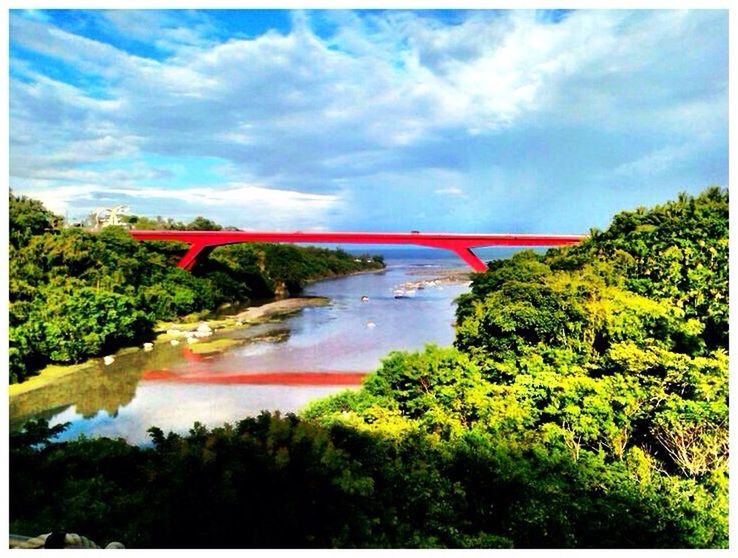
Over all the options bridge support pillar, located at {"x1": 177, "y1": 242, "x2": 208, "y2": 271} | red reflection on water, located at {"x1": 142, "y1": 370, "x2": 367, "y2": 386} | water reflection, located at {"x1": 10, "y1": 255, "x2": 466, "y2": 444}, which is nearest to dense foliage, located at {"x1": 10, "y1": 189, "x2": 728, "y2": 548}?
water reflection, located at {"x1": 10, "y1": 255, "x2": 466, "y2": 444}

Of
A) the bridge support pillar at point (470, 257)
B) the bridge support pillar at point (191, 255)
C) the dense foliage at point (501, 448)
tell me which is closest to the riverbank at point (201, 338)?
the bridge support pillar at point (191, 255)

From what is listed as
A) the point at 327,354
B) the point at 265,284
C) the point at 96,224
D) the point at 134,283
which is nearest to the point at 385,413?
the point at 327,354

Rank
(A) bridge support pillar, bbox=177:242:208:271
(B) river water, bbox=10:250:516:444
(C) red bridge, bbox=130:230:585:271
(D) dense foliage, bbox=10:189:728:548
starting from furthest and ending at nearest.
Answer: (A) bridge support pillar, bbox=177:242:208:271 < (C) red bridge, bbox=130:230:585:271 < (B) river water, bbox=10:250:516:444 < (D) dense foliage, bbox=10:189:728:548

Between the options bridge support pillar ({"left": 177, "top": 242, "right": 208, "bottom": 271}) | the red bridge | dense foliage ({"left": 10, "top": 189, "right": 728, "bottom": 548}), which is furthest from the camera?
bridge support pillar ({"left": 177, "top": 242, "right": 208, "bottom": 271})

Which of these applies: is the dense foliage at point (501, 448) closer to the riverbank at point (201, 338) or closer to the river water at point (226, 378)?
the river water at point (226, 378)

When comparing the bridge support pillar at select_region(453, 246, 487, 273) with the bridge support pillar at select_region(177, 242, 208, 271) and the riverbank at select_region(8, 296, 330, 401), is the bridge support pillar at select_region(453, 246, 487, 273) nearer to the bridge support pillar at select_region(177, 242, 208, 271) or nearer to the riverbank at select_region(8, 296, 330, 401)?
the riverbank at select_region(8, 296, 330, 401)

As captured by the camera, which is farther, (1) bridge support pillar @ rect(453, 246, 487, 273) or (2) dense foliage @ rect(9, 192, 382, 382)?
(1) bridge support pillar @ rect(453, 246, 487, 273)

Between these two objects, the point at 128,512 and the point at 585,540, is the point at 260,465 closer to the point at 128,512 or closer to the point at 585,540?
the point at 128,512
